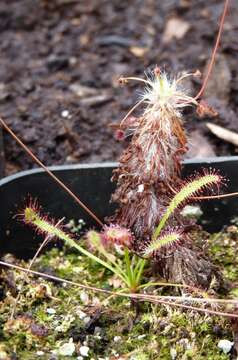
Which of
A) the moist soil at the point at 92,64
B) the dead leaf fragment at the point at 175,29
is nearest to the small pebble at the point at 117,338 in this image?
the moist soil at the point at 92,64

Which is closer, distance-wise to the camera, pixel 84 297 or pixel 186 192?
pixel 186 192

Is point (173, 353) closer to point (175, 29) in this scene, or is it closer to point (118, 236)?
point (118, 236)

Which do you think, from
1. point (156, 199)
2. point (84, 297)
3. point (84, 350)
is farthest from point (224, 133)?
point (84, 350)

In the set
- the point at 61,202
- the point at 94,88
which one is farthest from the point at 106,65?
the point at 61,202

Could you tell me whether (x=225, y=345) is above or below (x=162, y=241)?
below

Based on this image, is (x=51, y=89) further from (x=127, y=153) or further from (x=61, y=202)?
(x=127, y=153)

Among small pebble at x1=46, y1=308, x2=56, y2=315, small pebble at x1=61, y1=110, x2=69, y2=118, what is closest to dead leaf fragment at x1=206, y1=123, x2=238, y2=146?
small pebble at x1=61, y1=110, x2=69, y2=118

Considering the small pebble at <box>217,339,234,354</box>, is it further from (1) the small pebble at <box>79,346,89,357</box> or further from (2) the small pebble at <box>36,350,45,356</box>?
(2) the small pebble at <box>36,350,45,356</box>
